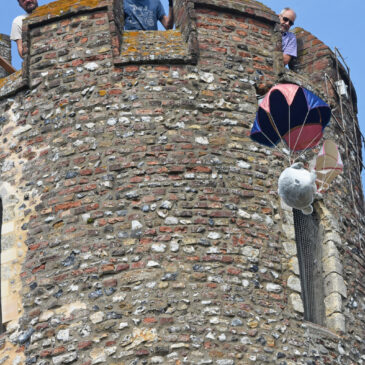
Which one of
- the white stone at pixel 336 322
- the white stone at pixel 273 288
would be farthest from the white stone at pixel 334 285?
the white stone at pixel 273 288

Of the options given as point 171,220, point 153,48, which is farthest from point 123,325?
point 153,48

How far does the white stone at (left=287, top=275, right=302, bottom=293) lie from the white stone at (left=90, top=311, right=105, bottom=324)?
213 cm

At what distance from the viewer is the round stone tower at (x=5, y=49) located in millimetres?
18844

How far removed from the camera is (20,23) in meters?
17.5

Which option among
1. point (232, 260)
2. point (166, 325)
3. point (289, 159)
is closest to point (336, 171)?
point (289, 159)

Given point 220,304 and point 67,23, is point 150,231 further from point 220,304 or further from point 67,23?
point 67,23

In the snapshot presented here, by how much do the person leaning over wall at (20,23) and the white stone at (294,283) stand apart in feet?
15.0

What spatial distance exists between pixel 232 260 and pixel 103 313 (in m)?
1.53

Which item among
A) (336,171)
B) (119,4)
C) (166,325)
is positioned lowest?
(166,325)

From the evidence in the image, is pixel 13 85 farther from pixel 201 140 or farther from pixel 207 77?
pixel 201 140

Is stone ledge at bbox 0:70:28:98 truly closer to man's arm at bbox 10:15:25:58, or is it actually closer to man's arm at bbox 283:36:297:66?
man's arm at bbox 10:15:25:58

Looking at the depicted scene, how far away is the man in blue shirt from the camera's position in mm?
17438

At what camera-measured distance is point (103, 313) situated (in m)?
14.6

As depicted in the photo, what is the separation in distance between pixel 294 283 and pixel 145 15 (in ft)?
14.4
